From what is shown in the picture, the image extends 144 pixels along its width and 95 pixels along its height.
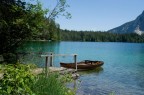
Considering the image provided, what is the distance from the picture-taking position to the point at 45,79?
269 inches

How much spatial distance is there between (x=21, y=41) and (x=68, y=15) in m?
5.38

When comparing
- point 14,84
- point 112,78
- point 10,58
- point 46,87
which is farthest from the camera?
point 112,78

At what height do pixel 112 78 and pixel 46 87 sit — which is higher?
pixel 46 87

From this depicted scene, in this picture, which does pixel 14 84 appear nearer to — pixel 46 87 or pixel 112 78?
pixel 46 87

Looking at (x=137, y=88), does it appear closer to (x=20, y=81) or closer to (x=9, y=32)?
(x=9, y=32)

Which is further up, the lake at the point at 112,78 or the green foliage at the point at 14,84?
the green foliage at the point at 14,84

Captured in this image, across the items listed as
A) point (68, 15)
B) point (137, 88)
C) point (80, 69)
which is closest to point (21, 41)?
point (68, 15)

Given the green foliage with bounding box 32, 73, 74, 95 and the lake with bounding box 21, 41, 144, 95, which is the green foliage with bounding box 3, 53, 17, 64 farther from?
the green foliage with bounding box 32, 73, 74, 95

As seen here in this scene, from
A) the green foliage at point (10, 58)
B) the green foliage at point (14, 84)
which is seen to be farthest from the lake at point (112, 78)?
the green foliage at point (14, 84)

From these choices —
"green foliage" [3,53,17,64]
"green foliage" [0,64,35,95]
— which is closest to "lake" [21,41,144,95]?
"green foliage" [3,53,17,64]

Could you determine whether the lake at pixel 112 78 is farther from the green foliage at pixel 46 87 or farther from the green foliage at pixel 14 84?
the green foliage at pixel 14 84

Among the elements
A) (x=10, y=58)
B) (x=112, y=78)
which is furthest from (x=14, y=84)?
(x=112, y=78)

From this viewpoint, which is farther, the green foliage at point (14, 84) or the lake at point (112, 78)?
the lake at point (112, 78)

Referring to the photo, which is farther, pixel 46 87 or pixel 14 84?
pixel 46 87
